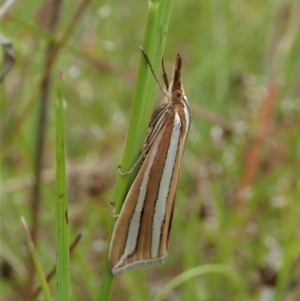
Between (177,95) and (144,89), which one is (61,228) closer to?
(144,89)

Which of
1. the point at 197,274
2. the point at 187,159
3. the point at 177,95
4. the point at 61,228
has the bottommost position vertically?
the point at 61,228

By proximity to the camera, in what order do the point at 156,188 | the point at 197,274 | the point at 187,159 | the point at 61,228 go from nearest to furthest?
1. the point at 61,228
2. the point at 156,188
3. the point at 197,274
4. the point at 187,159

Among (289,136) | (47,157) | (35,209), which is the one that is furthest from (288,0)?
(35,209)

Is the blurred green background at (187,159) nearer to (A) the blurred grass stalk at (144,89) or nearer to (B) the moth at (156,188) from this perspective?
(B) the moth at (156,188)

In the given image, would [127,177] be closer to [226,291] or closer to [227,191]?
[226,291]

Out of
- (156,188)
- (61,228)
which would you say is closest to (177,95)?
(156,188)

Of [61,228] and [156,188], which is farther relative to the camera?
[156,188]

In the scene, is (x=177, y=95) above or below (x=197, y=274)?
above
